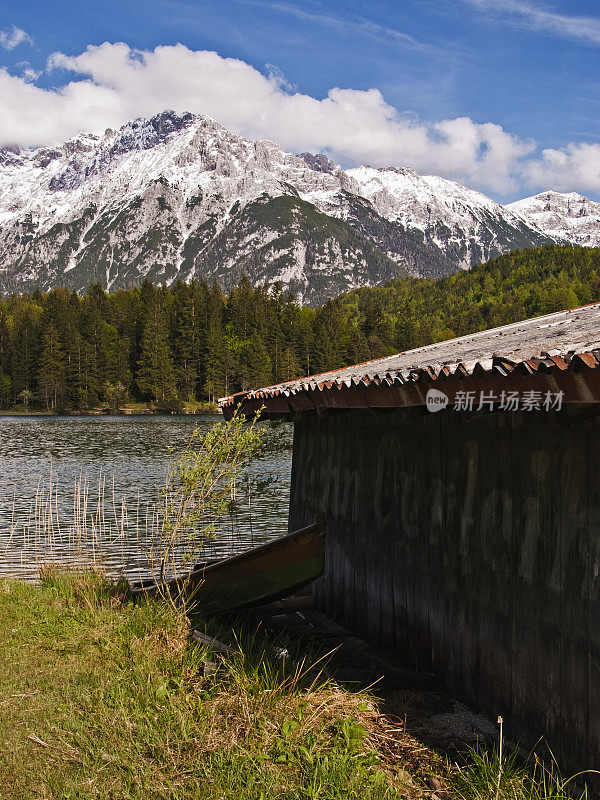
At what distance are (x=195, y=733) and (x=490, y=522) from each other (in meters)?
2.53

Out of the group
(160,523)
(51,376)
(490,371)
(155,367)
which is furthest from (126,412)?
(490,371)

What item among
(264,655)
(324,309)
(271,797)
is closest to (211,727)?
(271,797)

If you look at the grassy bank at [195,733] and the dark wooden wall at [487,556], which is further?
the dark wooden wall at [487,556]

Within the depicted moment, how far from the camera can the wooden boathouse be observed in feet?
13.1

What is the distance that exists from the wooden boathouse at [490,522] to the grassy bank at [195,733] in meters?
0.62

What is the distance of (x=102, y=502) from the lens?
16.1 metres

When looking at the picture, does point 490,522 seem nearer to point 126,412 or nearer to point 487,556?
point 487,556

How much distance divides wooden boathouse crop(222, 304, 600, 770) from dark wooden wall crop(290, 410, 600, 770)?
0.01 meters

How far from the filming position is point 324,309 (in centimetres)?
11750

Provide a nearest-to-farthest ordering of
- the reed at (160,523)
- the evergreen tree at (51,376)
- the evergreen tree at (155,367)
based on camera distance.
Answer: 1. the reed at (160,523)
2. the evergreen tree at (51,376)
3. the evergreen tree at (155,367)

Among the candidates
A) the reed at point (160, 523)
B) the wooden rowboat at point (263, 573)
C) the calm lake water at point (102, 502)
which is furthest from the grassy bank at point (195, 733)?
the calm lake water at point (102, 502)

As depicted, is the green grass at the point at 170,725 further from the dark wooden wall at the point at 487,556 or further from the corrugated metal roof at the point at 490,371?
the corrugated metal roof at the point at 490,371

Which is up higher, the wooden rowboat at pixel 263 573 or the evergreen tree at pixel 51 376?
the evergreen tree at pixel 51 376

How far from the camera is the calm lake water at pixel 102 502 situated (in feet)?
46.5
